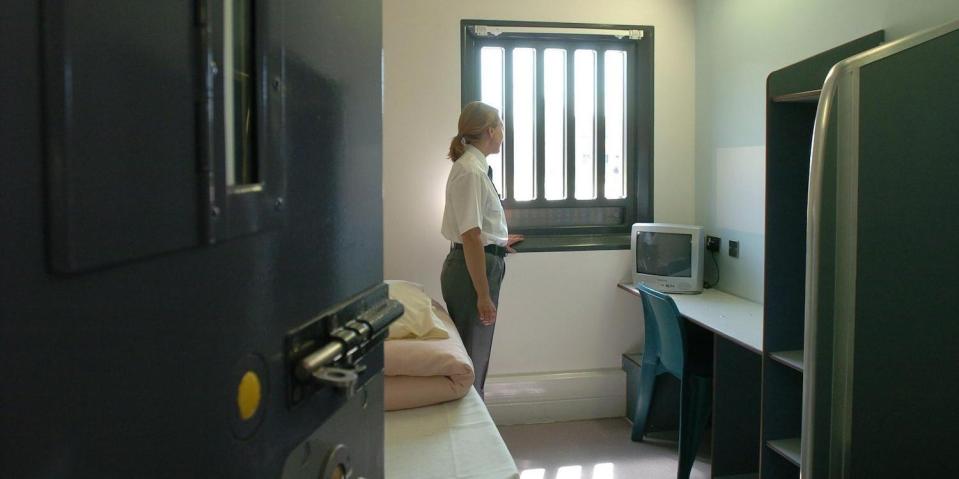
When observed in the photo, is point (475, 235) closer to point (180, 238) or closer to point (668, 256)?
point (668, 256)

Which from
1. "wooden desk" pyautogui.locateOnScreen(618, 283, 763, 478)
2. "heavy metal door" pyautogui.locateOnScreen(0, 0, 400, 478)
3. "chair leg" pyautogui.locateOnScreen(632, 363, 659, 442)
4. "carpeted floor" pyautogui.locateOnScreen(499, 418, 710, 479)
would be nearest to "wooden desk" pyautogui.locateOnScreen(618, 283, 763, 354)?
"wooden desk" pyautogui.locateOnScreen(618, 283, 763, 478)

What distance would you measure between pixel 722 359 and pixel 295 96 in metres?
2.52

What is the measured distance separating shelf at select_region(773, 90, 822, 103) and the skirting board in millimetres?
1967

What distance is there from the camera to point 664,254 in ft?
12.1

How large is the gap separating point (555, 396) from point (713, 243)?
112cm

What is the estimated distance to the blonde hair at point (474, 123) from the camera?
2.95 meters

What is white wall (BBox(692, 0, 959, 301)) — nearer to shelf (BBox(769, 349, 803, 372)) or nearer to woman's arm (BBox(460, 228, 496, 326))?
shelf (BBox(769, 349, 803, 372))

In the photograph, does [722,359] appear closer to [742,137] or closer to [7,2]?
[742,137]

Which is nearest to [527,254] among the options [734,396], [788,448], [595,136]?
[595,136]

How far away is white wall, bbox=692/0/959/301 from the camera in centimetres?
293

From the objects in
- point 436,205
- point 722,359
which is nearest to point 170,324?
point 722,359

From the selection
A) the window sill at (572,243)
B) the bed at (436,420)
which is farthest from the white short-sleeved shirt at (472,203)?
the window sill at (572,243)

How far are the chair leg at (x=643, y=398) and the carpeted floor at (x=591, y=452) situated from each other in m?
0.06

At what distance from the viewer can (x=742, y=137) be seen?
347cm
